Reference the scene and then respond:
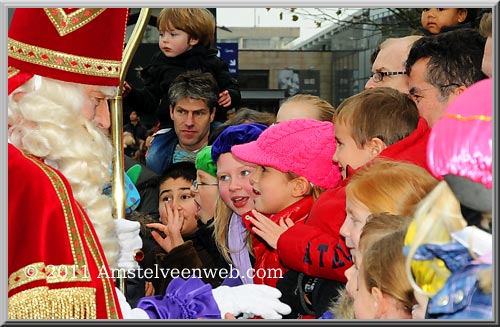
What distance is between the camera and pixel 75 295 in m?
2.57

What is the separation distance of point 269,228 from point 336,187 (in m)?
0.30

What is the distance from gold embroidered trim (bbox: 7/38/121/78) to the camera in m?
2.69

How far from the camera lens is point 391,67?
3.92 meters

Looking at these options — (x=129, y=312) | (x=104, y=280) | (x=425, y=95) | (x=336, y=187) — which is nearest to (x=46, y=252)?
(x=104, y=280)

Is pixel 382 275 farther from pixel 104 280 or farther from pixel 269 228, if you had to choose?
pixel 269 228

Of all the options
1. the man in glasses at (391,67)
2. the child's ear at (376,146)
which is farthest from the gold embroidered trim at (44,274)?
the man in glasses at (391,67)

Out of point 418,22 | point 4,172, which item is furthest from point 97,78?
point 418,22

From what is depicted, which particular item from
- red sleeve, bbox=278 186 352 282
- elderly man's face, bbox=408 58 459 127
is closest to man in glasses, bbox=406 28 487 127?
elderly man's face, bbox=408 58 459 127

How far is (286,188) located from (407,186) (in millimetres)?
1020

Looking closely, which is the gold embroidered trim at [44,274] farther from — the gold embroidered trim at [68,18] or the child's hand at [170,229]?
the child's hand at [170,229]

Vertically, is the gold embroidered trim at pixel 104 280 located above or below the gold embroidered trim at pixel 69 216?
below

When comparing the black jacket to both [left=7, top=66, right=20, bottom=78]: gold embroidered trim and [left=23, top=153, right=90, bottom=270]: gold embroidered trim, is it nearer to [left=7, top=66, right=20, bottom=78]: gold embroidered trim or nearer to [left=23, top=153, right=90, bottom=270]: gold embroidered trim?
[left=7, top=66, right=20, bottom=78]: gold embroidered trim

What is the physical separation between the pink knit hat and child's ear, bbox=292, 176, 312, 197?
0.08 feet

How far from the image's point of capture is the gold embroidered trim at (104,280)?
2.62 meters
